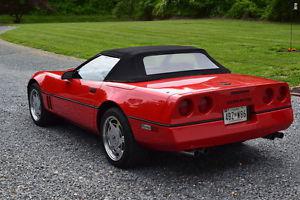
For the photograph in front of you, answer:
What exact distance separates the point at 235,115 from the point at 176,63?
1096mm

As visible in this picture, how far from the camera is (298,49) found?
15953 mm

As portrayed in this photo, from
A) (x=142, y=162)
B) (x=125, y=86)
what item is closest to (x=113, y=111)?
(x=125, y=86)

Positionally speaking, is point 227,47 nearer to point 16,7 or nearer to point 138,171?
point 138,171

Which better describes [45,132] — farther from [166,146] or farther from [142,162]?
[166,146]

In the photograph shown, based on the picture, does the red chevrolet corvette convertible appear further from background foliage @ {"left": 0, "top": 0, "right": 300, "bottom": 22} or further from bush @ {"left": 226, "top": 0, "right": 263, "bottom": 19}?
bush @ {"left": 226, "top": 0, "right": 263, "bottom": 19}

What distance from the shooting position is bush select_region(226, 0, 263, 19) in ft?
124

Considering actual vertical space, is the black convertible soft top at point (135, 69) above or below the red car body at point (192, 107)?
above

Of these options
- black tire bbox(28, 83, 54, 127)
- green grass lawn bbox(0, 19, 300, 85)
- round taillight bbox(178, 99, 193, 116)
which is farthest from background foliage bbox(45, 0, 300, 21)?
round taillight bbox(178, 99, 193, 116)

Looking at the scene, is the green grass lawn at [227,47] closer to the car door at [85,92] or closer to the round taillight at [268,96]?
the round taillight at [268,96]

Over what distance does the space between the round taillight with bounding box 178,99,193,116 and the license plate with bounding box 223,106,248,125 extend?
0.36m

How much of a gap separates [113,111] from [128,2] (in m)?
51.4

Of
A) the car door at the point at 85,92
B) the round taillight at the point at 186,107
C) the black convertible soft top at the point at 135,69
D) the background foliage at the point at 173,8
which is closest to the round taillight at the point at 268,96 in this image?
the black convertible soft top at the point at 135,69

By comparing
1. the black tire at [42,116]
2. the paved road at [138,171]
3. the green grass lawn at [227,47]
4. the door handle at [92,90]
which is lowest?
the green grass lawn at [227,47]

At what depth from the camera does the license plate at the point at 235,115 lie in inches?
173
